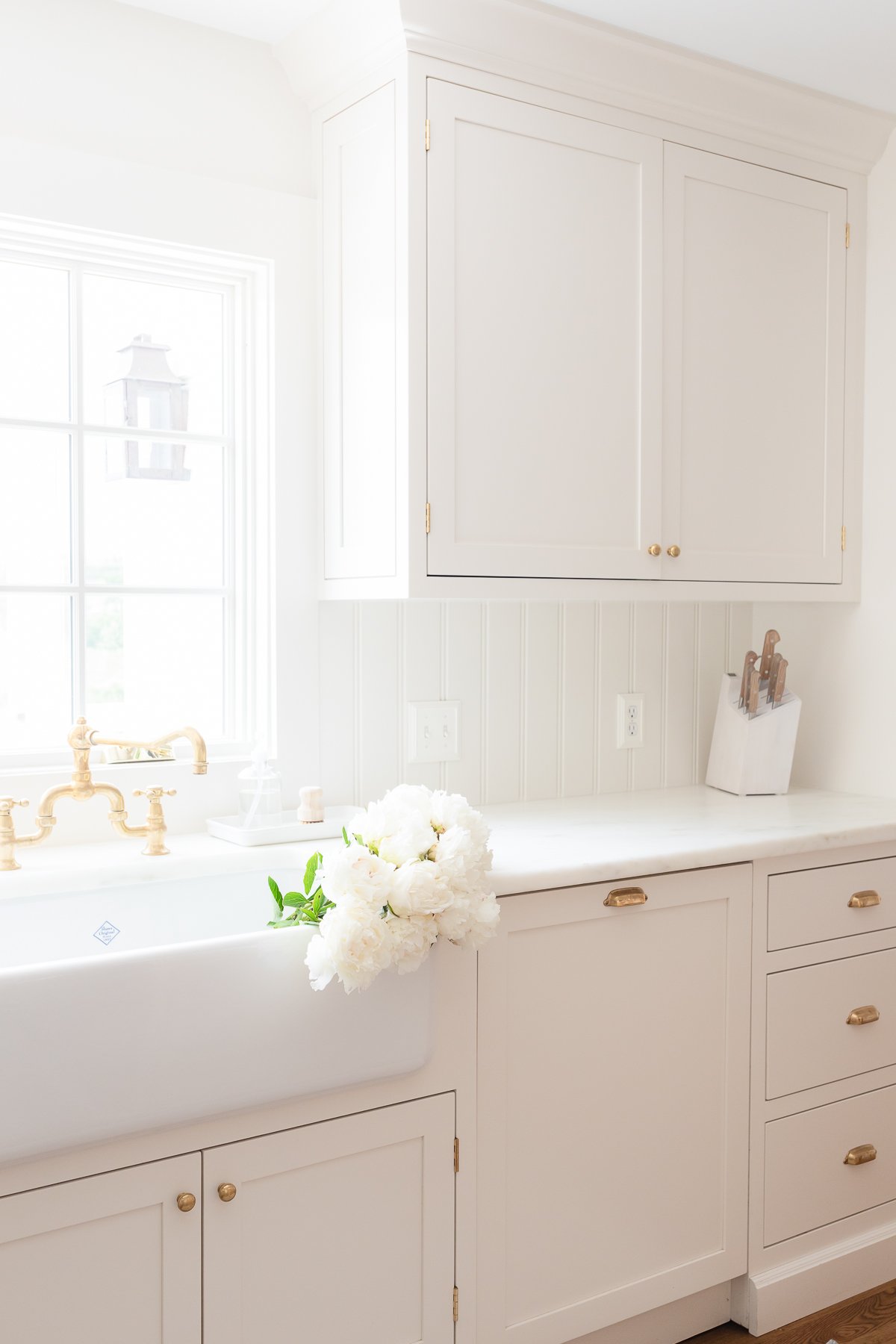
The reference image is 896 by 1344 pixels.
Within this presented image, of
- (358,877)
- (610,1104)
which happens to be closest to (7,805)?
(358,877)

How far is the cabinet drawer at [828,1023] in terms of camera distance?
2113 mm

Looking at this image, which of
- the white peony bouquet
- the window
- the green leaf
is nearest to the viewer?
the white peony bouquet

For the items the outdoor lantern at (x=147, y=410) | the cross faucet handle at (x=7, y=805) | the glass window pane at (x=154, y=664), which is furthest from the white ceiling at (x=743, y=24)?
the cross faucet handle at (x=7, y=805)

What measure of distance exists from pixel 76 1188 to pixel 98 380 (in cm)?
133

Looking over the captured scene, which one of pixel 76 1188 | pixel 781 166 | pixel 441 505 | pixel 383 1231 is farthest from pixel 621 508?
pixel 76 1188

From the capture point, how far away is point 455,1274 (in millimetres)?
1757

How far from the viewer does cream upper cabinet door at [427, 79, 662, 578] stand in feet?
6.39

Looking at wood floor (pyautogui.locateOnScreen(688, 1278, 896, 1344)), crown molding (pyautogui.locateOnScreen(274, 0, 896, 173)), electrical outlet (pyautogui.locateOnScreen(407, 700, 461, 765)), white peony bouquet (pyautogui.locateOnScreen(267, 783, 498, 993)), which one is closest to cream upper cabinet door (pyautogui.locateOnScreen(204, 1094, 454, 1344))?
white peony bouquet (pyautogui.locateOnScreen(267, 783, 498, 993))

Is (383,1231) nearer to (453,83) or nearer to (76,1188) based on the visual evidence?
(76,1188)

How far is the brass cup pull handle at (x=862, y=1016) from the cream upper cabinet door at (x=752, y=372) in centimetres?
85

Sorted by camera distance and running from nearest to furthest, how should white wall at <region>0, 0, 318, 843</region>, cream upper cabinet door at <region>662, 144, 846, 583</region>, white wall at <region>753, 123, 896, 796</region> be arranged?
white wall at <region>0, 0, 318, 843</region>
cream upper cabinet door at <region>662, 144, 846, 583</region>
white wall at <region>753, 123, 896, 796</region>

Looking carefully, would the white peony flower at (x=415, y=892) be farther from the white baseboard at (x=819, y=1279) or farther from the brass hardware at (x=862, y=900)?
the white baseboard at (x=819, y=1279)

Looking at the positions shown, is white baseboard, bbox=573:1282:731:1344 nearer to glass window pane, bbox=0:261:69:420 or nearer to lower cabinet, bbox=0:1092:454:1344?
lower cabinet, bbox=0:1092:454:1344

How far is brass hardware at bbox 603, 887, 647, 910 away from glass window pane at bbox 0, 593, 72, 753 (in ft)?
3.18
